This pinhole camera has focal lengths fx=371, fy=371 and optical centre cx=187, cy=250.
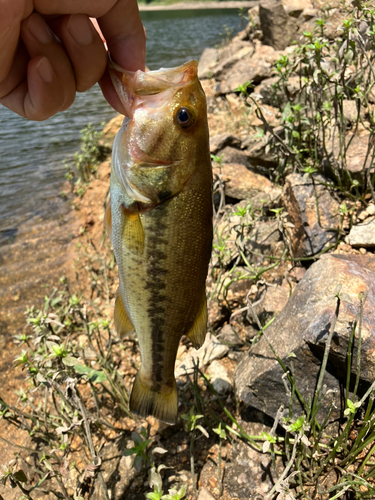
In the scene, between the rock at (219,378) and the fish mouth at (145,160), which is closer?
the fish mouth at (145,160)

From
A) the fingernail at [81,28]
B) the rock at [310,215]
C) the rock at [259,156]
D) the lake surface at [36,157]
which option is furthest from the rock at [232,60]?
the fingernail at [81,28]

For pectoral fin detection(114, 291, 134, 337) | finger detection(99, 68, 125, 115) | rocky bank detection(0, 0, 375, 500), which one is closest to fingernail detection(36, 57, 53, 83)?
→ finger detection(99, 68, 125, 115)

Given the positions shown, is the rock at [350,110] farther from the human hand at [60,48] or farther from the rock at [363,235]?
the human hand at [60,48]

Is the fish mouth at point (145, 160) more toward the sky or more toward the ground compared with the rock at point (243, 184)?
more toward the sky

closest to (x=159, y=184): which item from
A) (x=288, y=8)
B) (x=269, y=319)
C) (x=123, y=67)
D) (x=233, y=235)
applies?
(x=123, y=67)

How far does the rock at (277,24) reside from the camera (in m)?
11.2

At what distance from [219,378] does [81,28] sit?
2937 mm

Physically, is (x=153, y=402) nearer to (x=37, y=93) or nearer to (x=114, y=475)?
(x=114, y=475)

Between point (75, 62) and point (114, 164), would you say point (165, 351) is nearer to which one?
point (114, 164)

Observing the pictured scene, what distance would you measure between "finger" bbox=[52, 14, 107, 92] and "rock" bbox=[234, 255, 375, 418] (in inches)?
83.0

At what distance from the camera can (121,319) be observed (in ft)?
8.09

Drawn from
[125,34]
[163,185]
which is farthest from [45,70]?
[163,185]

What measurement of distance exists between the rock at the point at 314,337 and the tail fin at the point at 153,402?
29.1 inches

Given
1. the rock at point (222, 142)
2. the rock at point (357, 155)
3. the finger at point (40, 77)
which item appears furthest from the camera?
the rock at point (222, 142)
